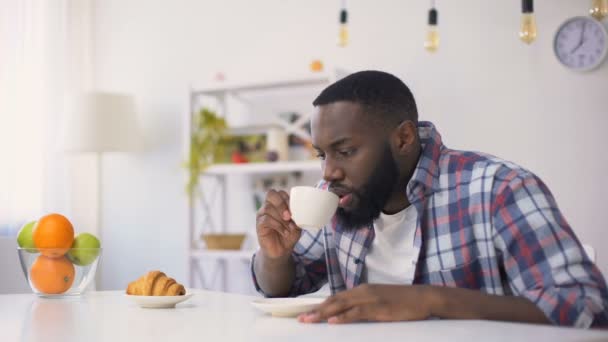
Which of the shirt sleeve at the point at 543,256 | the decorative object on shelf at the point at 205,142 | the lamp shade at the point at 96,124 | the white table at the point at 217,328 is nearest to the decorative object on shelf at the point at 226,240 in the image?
the decorative object on shelf at the point at 205,142

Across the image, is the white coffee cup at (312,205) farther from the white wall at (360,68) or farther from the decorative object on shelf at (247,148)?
the decorative object on shelf at (247,148)

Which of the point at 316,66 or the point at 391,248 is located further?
the point at 316,66

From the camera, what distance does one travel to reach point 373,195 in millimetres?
1527

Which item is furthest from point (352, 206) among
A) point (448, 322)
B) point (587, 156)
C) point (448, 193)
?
point (587, 156)

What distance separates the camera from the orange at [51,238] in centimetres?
156

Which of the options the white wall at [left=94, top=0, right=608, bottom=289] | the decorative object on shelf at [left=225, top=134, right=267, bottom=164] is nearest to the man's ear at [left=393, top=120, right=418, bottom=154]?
the white wall at [left=94, top=0, right=608, bottom=289]

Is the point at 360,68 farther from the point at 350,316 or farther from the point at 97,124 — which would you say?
the point at 350,316

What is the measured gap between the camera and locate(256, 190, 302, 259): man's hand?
1.48 metres

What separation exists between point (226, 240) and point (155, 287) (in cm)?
246

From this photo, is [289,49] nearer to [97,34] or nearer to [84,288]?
[97,34]

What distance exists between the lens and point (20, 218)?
13.8 ft

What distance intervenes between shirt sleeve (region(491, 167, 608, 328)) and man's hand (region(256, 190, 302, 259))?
41cm

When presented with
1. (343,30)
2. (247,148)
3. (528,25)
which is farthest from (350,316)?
(247,148)

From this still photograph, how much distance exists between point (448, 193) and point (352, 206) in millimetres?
196
